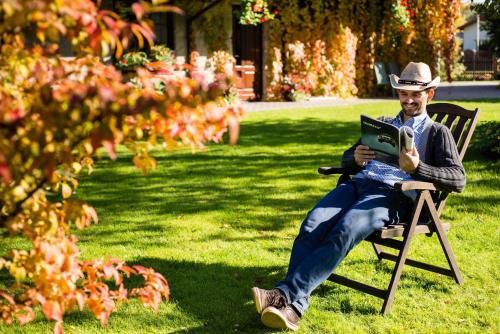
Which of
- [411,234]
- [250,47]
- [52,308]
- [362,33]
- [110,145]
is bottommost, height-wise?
[411,234]

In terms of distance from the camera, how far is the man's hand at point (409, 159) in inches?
152

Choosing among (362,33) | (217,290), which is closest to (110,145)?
(217,290)

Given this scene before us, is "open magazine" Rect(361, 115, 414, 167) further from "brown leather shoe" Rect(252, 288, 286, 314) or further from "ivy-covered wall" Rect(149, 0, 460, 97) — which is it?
"ivy-covered wall" Rect(149, 0, 460, 97)

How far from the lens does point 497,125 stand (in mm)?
8883

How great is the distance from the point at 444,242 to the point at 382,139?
0.86 m

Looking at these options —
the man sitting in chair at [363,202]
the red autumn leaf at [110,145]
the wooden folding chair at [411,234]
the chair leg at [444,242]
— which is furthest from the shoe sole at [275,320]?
the red autumn leaf at [110,145]

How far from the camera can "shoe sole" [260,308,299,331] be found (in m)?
3.58

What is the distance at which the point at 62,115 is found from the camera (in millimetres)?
1918

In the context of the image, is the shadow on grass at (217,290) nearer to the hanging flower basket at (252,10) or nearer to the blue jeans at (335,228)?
the blue jeans at (335,228)

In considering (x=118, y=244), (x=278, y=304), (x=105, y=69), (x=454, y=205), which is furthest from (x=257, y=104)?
(x=105, y=69)

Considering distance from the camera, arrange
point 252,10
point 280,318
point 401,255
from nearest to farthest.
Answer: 1. point 280,318
2. point 401,255
3. point 252,10

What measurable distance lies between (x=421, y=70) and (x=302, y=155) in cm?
517

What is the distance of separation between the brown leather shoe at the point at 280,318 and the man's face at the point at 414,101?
157 centimetres

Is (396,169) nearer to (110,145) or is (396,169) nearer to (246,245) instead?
(246,245)
